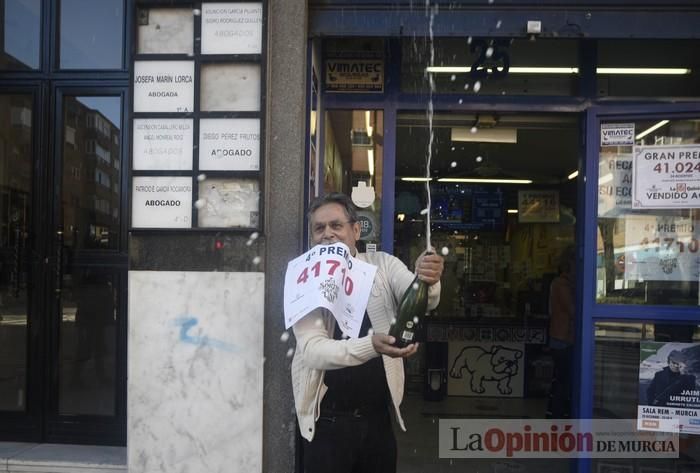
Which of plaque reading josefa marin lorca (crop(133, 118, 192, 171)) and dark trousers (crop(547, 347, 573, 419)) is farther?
dark trousers (crop(547, 347, 573, 419))

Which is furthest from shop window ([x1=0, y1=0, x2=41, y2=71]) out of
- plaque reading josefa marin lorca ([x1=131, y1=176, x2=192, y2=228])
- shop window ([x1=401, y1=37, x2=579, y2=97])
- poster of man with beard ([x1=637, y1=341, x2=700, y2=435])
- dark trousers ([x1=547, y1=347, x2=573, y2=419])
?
dark trousers ([x1=547, y1=347, x2=573, y2=419])

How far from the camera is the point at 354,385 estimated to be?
9.36 ft

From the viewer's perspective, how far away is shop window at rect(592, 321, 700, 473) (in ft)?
14.5

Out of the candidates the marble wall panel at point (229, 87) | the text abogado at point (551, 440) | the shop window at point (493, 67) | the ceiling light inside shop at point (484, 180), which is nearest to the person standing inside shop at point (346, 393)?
the marble wall panel at point (229, 87)

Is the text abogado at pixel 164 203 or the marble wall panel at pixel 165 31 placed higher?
the marble wall panel at pixel 165 31

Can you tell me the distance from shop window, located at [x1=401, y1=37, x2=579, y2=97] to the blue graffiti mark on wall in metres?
2.46

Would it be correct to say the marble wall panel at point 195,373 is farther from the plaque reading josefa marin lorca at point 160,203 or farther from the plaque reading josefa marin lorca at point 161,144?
the plaque reading josefa marin lorca at point 161,144

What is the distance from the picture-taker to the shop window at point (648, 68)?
4625mm

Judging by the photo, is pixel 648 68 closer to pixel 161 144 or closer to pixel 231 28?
pixel 231 28

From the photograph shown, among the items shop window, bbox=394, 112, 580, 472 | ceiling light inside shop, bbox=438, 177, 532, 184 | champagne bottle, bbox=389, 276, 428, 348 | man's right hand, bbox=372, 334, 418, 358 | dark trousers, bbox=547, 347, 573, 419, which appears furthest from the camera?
ceiling light inside shop, bbox=438, 177, 532, 184

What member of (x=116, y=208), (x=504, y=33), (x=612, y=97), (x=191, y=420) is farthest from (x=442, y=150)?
(x=191, y=420)

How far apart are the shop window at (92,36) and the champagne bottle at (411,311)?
10.9ft

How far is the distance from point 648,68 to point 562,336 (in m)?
3.39

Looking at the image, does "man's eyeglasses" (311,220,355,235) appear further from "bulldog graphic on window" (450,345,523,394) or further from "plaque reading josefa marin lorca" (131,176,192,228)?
"bulldog graphic on window" (450,345,523,394)
